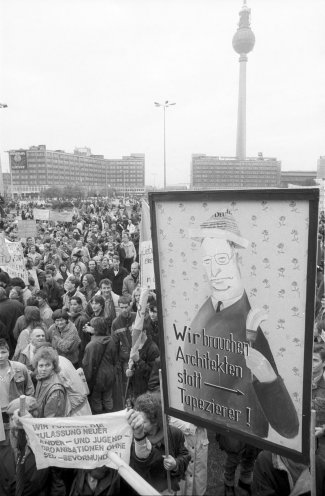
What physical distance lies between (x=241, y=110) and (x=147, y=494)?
12586 cm

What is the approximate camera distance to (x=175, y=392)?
222 cm

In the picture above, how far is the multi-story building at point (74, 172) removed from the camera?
124875mm

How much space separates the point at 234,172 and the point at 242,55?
44.7 metres

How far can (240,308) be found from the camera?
1.89m

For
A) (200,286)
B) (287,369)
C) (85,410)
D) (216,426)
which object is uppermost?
(200,286)

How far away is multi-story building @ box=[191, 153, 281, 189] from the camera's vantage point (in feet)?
350

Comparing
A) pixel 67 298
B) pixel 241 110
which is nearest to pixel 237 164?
pixel 241 110

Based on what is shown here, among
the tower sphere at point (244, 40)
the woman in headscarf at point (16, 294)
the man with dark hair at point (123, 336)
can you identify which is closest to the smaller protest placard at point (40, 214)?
the woman in headscarf at point (16, 294)

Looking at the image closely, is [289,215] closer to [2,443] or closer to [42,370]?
[42,370]

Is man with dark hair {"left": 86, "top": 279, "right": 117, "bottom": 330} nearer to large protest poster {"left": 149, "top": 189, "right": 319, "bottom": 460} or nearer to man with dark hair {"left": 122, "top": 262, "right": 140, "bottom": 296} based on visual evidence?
man with dark hair {"left": 122, "top": 262, "right": 140, "bottom": 296}

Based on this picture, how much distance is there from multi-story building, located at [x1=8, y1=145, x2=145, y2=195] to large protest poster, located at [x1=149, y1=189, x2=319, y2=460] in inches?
4160

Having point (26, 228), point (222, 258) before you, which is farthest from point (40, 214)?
point (222, 258)

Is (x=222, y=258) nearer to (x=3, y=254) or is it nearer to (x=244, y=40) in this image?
(x=3, y=254)

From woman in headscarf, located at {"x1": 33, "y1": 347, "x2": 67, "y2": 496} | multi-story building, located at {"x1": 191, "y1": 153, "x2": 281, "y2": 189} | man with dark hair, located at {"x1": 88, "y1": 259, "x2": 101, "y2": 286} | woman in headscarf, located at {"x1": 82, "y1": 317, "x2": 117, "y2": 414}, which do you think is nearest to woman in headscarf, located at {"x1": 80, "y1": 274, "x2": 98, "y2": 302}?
man with dark hair, located at {"x1": 88, "y1": 259, "x2": 101, "y2": 286}
